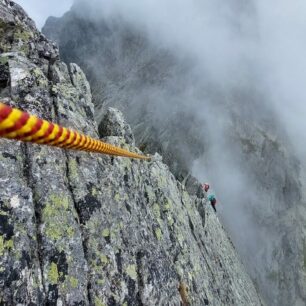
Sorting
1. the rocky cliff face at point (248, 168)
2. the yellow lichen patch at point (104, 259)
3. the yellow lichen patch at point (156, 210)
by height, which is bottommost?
the yellow lichen patch at point (104, 259)

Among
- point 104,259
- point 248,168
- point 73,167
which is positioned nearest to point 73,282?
point 104,259

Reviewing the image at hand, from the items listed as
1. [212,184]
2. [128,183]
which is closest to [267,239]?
[212,184]

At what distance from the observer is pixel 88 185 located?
16125mm

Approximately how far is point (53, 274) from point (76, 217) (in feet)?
8.95

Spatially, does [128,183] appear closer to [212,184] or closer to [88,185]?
[88,185]

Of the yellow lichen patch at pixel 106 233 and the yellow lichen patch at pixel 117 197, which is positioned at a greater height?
the yellow lichen patch at pixel 117 197

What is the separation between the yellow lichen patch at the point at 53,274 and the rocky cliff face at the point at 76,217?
0.12ft

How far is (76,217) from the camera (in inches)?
568

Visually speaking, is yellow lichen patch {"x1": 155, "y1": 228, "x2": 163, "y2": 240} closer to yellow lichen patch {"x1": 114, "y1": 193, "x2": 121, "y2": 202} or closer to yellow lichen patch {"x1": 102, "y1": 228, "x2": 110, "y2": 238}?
yellow lichen patch {"x1": 114, "y1": 193, "x2": 121, "y2": 202}

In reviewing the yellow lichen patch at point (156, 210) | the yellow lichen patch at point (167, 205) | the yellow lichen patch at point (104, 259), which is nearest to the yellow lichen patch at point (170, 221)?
the yellow lichen patch at point (167, 205)

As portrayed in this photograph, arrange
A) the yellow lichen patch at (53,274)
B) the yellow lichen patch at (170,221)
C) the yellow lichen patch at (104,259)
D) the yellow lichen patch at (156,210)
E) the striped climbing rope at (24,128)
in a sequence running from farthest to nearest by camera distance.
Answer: the yellow lichen patch at (170,221), the yellow lichen patch at (156,210), the yellow lichen patch at (104,259), the yellow lichen patch at (53,274), the striped climbing rope at (24,128)

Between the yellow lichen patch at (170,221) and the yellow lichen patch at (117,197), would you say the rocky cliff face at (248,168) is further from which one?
the yellow lichen patch at (117,197)

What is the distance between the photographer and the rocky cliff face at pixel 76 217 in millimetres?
11969

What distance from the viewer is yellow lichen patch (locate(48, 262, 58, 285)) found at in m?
12.0
